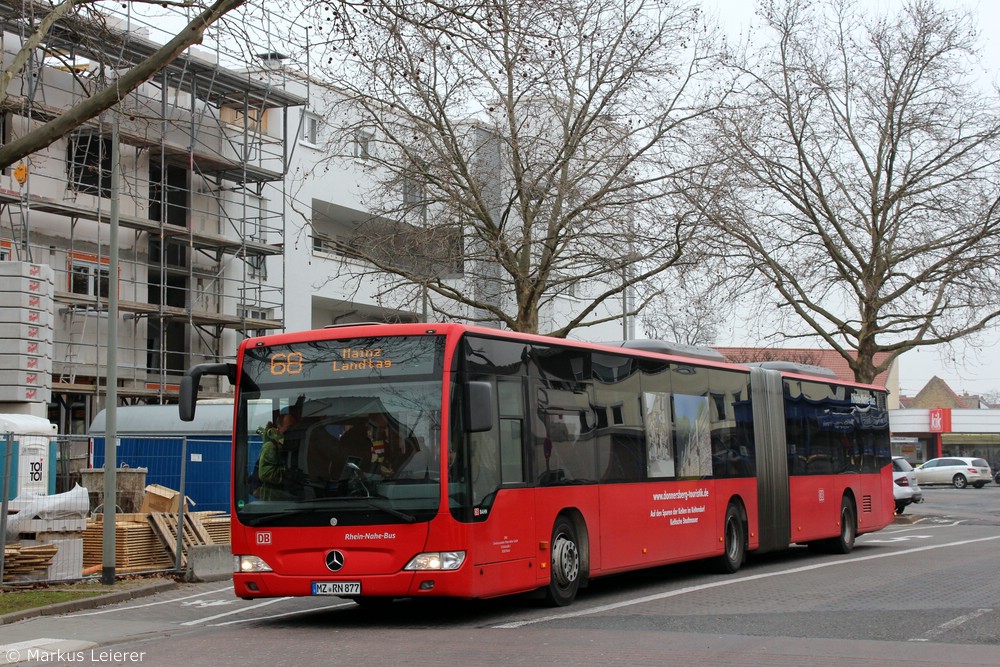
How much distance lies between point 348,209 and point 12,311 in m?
15.0

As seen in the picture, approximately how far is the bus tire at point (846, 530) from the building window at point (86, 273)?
58.1 feet

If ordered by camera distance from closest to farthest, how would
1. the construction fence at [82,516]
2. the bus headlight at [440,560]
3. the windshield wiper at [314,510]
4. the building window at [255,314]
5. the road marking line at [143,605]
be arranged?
the bus headlight at [440,560] → the windshield wiper at [314,510] → the road marking line at [143,605] → the construction fence at [82,516] → the building window at [255,314]

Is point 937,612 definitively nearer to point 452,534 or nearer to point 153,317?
point 452,534

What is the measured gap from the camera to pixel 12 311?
79.1ft

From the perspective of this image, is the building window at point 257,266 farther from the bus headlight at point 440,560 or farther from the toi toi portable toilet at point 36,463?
the bus headlight at point 440,560

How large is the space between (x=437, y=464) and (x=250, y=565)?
2.33 m

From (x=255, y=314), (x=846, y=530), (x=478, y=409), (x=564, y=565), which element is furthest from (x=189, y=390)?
(x=255, y=314)

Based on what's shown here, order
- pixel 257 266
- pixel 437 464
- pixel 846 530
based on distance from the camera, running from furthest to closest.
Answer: pixel 257 266
pixel 846 530
pixel 437 464

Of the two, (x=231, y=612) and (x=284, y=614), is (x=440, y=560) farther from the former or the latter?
(x=231, y=612)

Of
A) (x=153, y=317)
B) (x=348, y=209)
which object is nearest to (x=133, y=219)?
(x=153, y=317)

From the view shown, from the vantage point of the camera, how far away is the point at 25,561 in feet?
52.6

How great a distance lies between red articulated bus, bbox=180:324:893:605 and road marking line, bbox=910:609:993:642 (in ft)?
13.4

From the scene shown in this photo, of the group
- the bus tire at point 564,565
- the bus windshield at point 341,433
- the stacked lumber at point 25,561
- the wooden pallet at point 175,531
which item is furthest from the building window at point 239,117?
the bus tire at point 564,565

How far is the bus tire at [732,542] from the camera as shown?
18359mm
